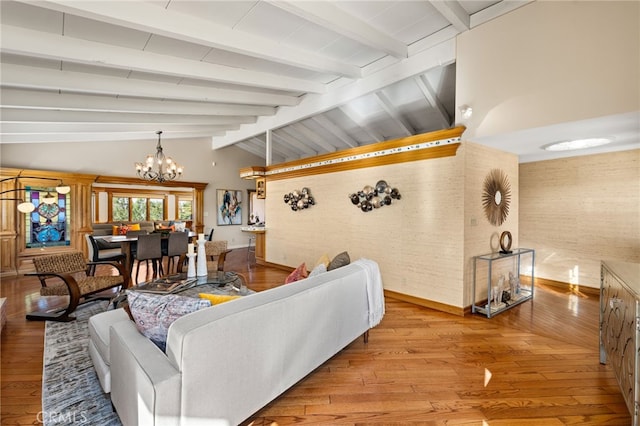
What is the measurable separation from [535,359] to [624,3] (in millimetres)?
3186

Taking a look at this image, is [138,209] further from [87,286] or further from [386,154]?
[386,154]

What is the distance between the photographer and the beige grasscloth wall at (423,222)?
→ 368cm

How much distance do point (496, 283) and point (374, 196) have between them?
2.13 metres

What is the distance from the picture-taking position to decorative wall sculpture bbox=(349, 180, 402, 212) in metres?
4.41

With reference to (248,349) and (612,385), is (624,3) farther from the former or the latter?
(248,349)

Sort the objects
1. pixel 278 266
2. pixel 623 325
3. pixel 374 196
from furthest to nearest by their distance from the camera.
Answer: pixel 278 266 → pixel 374 196 → pixel 623 325

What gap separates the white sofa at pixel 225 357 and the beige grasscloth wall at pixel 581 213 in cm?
477

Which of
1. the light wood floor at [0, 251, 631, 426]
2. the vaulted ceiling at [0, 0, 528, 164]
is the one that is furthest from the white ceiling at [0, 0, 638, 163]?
the light wood floor at [0, 251, 631, 426]

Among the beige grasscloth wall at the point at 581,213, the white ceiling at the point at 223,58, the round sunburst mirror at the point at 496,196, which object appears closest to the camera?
the white ceiling at the point at 223,58

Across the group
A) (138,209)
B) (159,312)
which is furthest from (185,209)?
(159,312)

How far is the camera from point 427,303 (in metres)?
3.96

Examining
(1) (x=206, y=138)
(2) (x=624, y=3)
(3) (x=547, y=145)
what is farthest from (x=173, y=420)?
(1) (x=206, y=138)

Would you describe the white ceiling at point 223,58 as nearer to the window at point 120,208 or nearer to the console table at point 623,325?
the console table at point 623,325

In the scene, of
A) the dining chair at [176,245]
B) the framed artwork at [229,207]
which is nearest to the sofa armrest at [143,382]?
the dining chair at [176,245]
